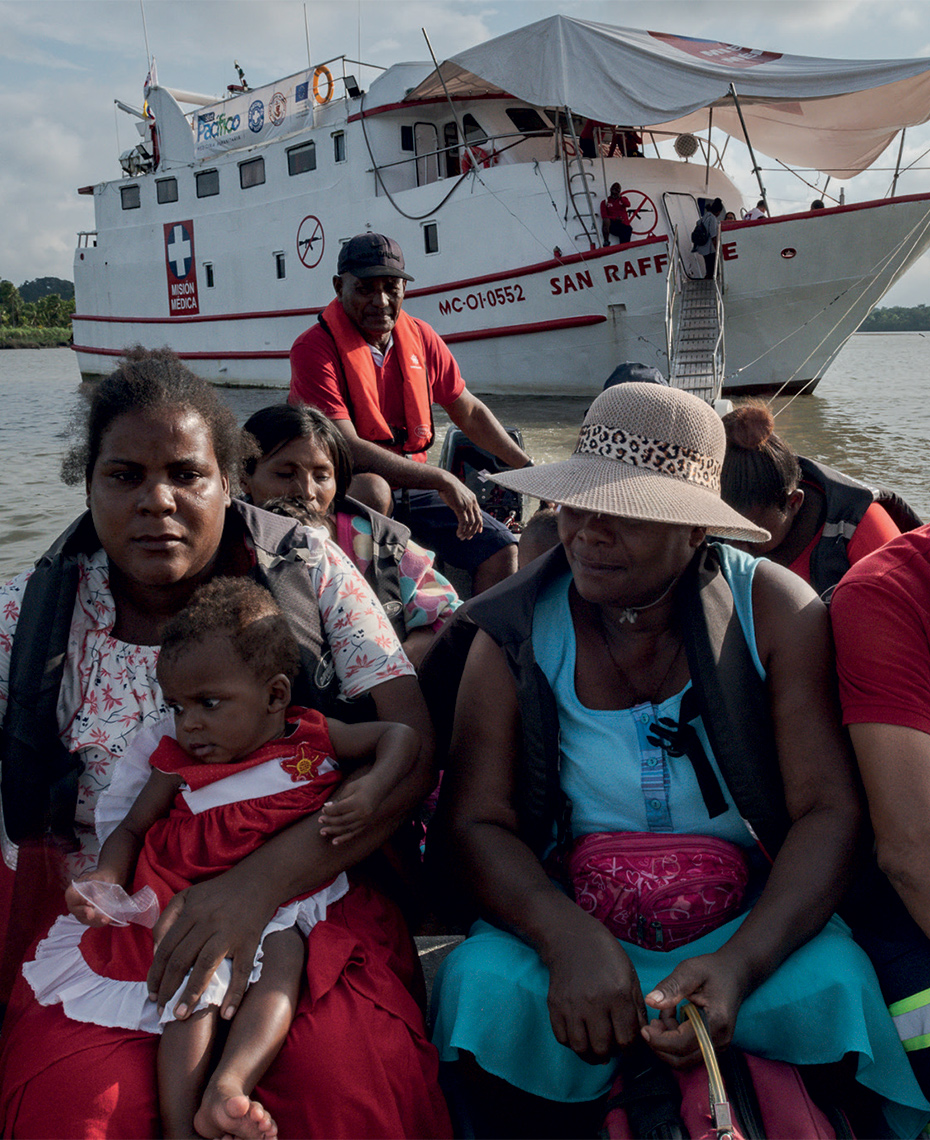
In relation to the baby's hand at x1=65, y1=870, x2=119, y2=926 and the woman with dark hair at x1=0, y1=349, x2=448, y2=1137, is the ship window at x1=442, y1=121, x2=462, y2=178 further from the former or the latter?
the baby's hand at x1=65, y1=870, x2=119, y2=926

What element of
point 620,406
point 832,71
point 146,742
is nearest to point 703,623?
point 620,406

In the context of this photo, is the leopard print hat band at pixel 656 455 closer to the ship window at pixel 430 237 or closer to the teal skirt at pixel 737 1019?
the teal skirt at pixel 737 1019

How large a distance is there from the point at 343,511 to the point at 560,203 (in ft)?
37.4

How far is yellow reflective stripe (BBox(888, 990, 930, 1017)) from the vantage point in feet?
4.72

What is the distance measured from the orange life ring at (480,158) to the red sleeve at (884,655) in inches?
516

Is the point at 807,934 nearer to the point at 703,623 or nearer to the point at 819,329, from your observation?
the point at 703,623

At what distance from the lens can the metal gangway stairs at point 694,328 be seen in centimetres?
1128

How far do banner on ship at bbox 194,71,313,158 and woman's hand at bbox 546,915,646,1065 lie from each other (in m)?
16.4

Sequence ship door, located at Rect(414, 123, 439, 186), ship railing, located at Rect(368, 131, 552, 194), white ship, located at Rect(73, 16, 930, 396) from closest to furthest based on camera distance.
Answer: white ship, located at Rect(73, 16, 930, 396)
ship railing, located at Rect(368, 131, 552, 194)
ship door, located at Rect(414, 123, 439, 186)

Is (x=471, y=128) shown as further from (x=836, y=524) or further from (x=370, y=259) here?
(x=836, y=524)

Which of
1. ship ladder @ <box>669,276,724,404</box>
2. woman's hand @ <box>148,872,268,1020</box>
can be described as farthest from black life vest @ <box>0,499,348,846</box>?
ship ladder @ <box>669,276,724,404</box>

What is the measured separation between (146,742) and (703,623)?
111 centimetres

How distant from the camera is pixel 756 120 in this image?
13430 mm

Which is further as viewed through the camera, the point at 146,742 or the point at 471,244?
the point at 471,244
